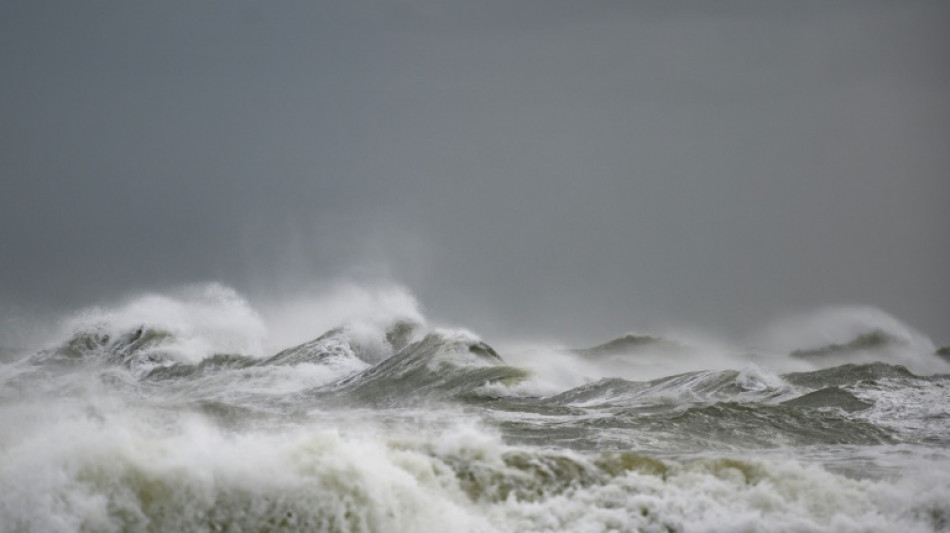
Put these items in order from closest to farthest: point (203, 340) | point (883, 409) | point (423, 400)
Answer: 1. point (883, 409)
2. point (423, 400)
3. point (203, 340)

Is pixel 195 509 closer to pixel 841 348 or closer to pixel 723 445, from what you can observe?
pixel 723 445

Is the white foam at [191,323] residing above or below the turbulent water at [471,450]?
above

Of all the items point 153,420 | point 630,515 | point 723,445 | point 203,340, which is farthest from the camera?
point 203,340

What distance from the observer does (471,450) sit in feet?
33.6

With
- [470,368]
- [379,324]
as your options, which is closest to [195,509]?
[470,368]

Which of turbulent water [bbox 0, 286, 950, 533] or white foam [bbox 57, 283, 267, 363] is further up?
white foam [bbox 57, 283, 267, 363]

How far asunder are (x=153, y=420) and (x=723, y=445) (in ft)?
26.3

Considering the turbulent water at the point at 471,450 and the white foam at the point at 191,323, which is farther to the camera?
the white foam at the point at 191,323

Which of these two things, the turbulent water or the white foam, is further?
the white foam

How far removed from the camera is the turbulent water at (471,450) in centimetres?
830

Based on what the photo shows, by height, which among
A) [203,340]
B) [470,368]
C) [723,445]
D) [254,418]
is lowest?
[723,445]

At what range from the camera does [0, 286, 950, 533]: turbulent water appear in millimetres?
8297

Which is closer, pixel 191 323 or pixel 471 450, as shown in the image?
pixel 471 450

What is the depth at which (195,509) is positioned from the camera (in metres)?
8.13
